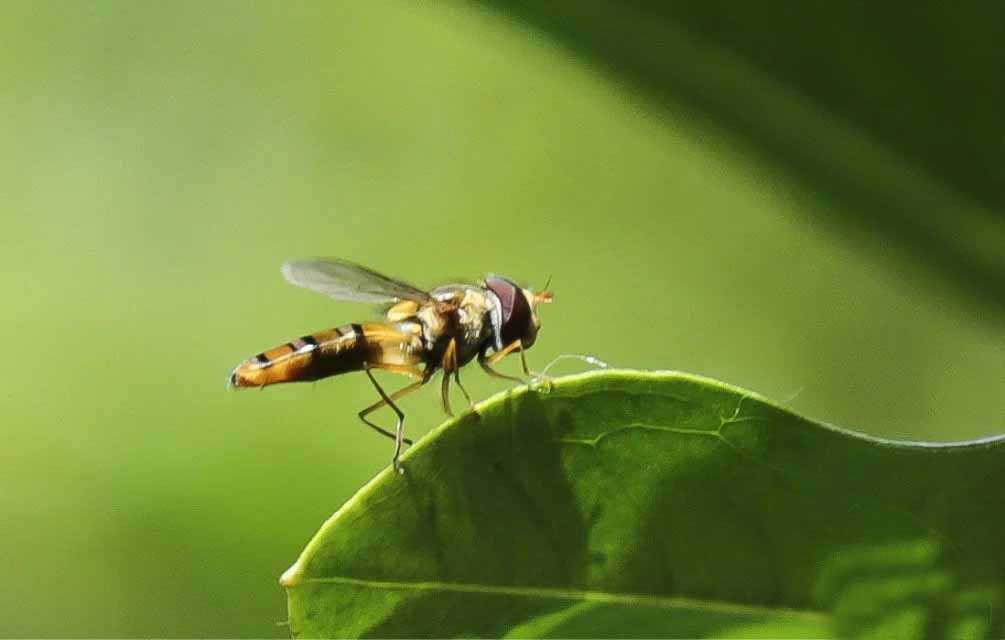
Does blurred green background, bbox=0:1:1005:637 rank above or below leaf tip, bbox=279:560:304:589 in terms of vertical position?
above

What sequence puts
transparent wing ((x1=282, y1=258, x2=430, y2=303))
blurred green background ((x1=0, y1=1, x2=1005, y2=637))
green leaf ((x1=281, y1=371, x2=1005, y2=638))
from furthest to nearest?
1. blurred green background ((x1=0, y1=1, x2=1005, y2=637))
2. transparent wing ((x1=282, y1=258, x2=430, y2=303))
3. green leaf ((x1=281, y1=371, x2=1005, y2=638))

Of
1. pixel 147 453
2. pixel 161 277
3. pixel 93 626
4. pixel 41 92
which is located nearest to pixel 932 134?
pixel 147 453

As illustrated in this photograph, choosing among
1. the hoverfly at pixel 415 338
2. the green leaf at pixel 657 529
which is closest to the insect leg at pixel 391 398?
the hoverfly at pixel 415 338

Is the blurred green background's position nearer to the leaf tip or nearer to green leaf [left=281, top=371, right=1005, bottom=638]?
green leaf [left=281, top=371, right=1005, bottom=638]

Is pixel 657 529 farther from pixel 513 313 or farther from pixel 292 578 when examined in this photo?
pixel 513 313

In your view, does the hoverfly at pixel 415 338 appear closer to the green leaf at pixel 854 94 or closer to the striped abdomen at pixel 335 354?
the striped abdomen at pixel 335 354

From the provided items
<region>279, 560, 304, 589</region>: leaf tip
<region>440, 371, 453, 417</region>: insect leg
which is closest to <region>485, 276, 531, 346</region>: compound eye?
<region>440, 371, 453, 417</region>: insect leg

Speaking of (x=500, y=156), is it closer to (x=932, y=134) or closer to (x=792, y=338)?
(x=792, y=338)
